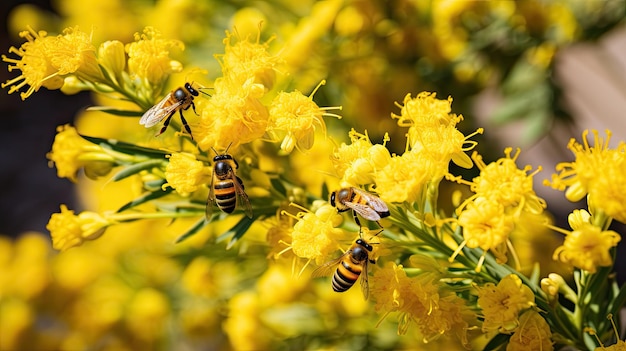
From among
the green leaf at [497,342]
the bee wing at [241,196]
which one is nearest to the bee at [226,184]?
the bee wing at [241,196]

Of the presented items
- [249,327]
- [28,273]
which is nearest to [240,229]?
[249,327]

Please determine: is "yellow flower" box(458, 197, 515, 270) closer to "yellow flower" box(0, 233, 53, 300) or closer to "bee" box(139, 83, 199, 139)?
"bee" box(139, 83, 199, 139)

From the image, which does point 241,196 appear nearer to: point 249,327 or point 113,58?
point 113,58

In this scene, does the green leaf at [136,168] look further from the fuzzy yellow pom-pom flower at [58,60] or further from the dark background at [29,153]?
the dark background at [29,153]

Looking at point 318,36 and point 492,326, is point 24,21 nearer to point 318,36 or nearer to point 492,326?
point 318,36

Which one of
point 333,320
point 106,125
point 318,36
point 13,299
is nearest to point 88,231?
point 333,320
